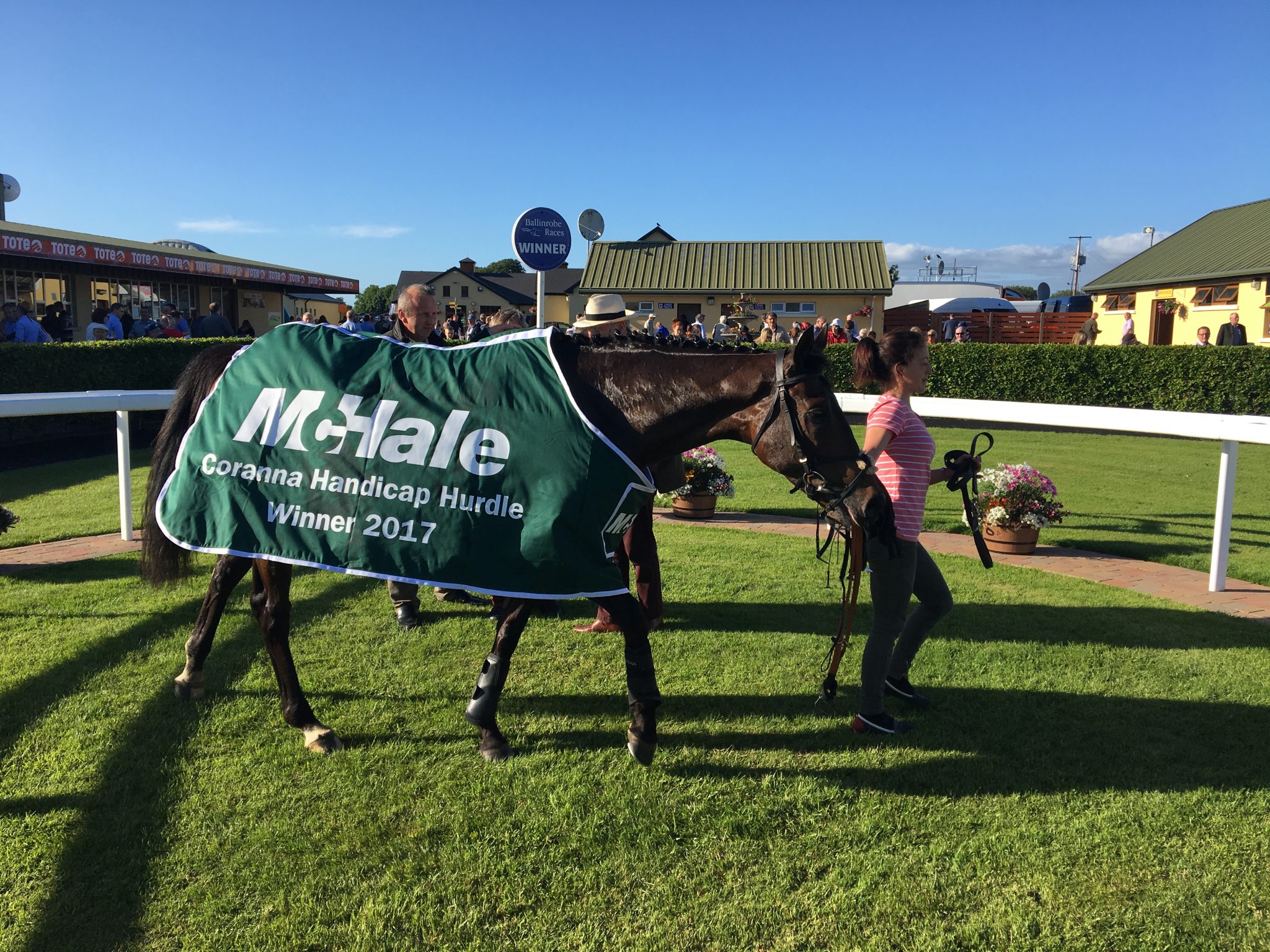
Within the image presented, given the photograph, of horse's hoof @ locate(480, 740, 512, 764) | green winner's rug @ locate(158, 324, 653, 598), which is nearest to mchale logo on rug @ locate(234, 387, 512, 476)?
green winner's rug @ locate(158, 324, 653, 598)

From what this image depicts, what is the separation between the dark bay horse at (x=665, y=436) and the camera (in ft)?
10.8

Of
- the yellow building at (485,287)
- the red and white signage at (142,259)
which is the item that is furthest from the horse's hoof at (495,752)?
the yellow building at (485,287)

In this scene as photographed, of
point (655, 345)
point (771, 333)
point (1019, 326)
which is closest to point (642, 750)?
point (655, 345)

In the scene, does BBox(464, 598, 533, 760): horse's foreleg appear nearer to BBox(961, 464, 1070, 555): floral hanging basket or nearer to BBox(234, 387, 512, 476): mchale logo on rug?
BBox(234, 387, 512, 476): mchale logo on rug

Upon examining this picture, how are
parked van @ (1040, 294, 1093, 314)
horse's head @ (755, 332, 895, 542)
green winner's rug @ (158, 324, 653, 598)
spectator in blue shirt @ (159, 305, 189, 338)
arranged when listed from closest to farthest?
horse's head @ (755, 332, 895, 542)
green winner's rug @ (158, 324, 653, 598)
spectator in blue shirt @ (159, 305, 189, 338)
parked van @ (1040, 294, 1093, 314)

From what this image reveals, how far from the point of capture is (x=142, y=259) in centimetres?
2119

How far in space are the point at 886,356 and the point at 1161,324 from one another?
106 ft

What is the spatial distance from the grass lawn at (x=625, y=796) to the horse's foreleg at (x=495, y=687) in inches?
3.8

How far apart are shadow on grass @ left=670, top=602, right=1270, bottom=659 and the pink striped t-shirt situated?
1482 millimetres

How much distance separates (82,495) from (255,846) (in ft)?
25.3

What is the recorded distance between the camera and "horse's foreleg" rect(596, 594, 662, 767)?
359 cm

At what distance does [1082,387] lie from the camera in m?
18.7

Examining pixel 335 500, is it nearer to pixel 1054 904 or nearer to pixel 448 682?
pixel 448 682

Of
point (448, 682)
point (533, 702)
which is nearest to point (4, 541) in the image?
point (448, 682)
